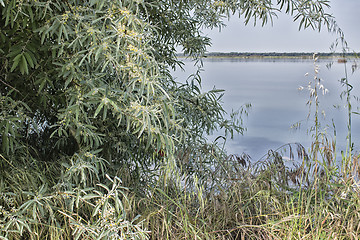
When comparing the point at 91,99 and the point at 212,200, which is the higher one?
the point at 91,99

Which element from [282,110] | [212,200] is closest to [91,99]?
[212,200]

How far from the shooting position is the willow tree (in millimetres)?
1803

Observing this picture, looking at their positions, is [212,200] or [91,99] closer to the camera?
[91,99]

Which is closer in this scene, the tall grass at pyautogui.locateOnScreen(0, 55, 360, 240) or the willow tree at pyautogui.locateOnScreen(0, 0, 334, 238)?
the willow tree at pyautogui.locateOnScreen(0, 0, 334, 238)

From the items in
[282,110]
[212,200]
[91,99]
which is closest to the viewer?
[91,99]

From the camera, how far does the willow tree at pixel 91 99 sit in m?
1.80

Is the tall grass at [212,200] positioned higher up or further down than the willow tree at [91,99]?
further down

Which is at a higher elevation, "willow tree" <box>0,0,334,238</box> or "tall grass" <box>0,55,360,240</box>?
"willow tree" <box>0,0,334,238</box>

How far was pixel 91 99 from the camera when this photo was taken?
1861 mm

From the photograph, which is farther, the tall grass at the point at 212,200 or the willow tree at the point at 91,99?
the tall grass at the point at 212,200

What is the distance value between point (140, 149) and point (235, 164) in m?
0.65

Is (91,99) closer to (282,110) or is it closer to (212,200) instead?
(212,200)

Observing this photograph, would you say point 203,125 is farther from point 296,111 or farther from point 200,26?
point 296,111

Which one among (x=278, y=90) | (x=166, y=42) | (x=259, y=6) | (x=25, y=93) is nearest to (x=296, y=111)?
(x=278, y=90)
